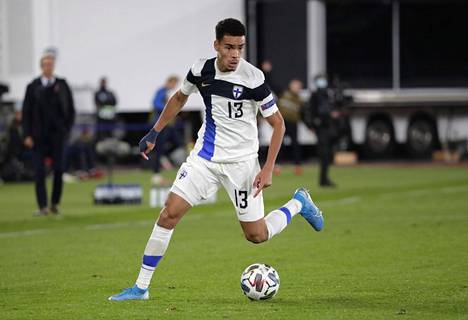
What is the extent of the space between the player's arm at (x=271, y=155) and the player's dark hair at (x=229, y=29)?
77cm

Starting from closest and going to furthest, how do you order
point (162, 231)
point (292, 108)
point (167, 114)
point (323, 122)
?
point (162, 231) → point (167, 114) → point (323, 122) → point (292, 108)

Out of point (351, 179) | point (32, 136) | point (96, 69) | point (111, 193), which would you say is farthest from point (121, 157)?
point (32, 136)

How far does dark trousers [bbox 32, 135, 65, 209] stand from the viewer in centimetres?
1884

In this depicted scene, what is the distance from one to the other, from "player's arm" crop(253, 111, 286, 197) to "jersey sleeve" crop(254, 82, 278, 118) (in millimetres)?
46

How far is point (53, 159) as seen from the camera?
1888 centimetres

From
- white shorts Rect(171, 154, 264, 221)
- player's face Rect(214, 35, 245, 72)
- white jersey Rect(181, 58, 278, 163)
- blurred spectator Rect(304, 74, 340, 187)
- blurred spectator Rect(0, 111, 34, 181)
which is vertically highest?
player's face Rect(214, 35, 245, 72)

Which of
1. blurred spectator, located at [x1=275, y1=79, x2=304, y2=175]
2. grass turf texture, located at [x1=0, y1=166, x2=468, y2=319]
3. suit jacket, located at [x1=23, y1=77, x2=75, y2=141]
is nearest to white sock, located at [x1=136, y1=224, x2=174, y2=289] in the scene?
grass turf texture, located at [x1=0, y1=166, x2=468, y2=319]

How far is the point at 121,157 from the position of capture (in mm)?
33812

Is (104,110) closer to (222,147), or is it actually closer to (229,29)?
(222,147)

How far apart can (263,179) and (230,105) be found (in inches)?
26.5

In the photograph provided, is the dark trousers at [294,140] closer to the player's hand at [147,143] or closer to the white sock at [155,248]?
the player's hand at [147,143]

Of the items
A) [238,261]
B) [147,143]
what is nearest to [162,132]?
[238,261]

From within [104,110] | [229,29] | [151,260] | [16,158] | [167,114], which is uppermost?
[229,29]

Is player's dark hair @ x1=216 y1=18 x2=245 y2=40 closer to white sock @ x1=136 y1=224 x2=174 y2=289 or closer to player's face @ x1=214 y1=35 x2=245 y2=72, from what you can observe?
player's face @ x1=214 y1=35 x2=245 y2=72
